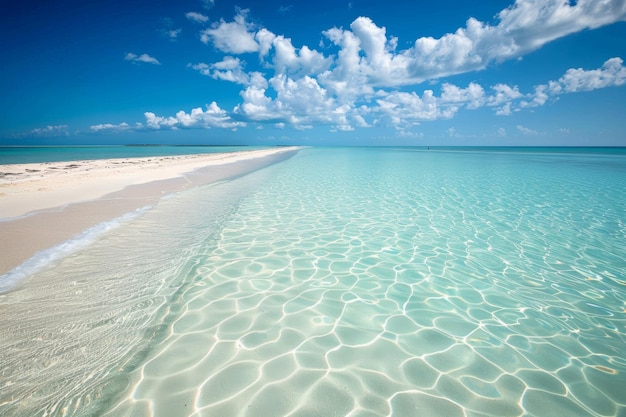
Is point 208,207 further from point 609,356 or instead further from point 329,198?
point 609,356

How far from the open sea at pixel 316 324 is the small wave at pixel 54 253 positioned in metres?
0.04

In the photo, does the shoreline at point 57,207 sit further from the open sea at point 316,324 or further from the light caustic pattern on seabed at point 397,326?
the light caustic pattern on seabed at point 397,326

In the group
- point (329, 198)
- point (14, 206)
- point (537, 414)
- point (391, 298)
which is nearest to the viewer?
point (537, 414)

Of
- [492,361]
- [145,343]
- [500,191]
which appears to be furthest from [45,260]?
[500,191]

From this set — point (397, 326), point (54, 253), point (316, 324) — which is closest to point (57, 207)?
point (54, 253)

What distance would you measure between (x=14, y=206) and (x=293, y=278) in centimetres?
854

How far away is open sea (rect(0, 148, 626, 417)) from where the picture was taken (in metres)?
2.29

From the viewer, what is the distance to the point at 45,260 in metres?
4.38

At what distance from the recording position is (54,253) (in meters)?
4.66

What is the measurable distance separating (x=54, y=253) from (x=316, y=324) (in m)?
4.63

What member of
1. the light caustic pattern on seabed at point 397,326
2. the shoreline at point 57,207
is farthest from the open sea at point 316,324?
the shoreline at point 57,207

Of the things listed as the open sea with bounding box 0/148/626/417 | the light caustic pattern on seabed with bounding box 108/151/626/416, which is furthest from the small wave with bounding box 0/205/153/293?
the light caustic pattern on seabed with bounding box 108/151/626/416

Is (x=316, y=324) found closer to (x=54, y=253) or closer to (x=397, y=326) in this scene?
(x=397, y=326)

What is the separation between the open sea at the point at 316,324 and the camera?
229 cm
